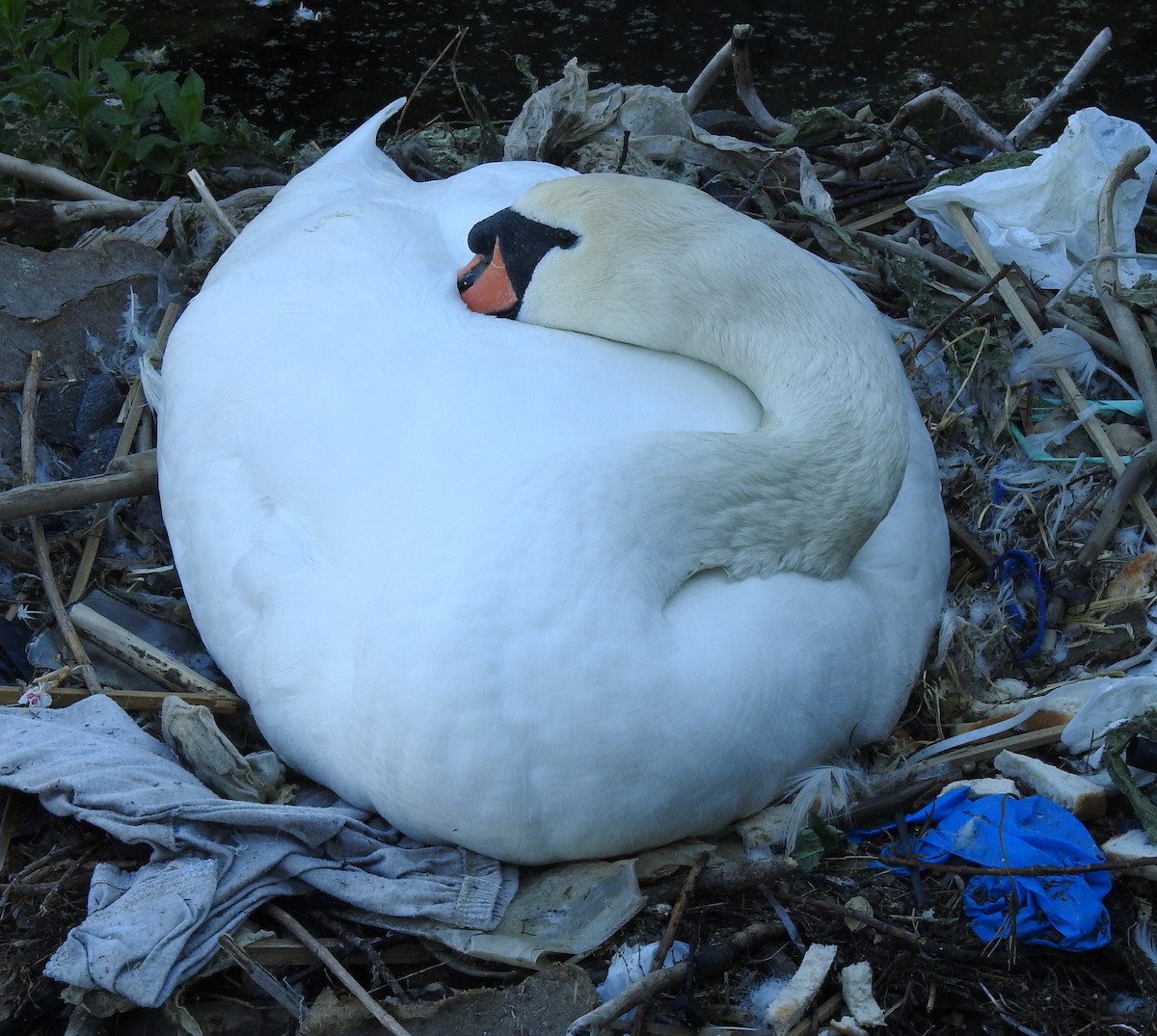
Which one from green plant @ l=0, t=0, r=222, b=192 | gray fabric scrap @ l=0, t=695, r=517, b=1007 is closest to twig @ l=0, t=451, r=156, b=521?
gray fabric scrap @ l=0, t=695, r=517, b=1007

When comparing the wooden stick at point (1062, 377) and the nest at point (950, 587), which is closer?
the nest at point (950, 587)

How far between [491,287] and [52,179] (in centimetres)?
192

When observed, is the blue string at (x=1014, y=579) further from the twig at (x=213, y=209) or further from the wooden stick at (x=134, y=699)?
the twig at (x=213, y=209)

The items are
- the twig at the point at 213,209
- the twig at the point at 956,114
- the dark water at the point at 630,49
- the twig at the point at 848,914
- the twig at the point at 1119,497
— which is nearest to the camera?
the twig at the point at 848,914

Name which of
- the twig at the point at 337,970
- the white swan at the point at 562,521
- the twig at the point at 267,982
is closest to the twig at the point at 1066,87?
the white swan at the point at 562,521

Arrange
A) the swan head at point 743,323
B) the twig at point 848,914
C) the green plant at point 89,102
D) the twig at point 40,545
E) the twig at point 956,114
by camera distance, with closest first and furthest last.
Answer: the twig at point 848,914 < the swan head at point 743,323 < the twig at point 40,545 < the green plant at point 89,102 < the twig at point 956,114

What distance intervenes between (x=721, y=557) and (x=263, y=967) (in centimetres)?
105

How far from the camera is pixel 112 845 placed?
2582mm

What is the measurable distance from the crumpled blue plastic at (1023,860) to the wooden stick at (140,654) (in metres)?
1.44

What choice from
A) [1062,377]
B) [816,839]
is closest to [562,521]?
[816,839]

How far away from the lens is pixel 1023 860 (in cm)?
251

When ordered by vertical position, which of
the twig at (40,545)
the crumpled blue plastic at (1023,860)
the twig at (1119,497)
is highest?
the twig at (1119,497)

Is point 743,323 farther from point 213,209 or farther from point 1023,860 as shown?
point 213,209

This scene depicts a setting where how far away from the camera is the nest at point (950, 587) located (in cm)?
233
